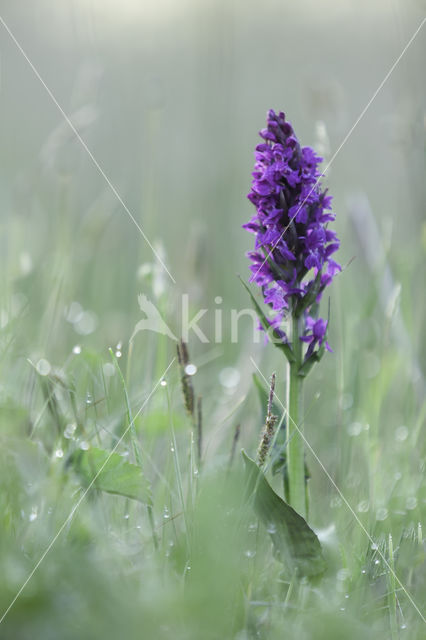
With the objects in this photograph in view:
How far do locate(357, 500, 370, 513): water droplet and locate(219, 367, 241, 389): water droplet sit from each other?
0.86 meters

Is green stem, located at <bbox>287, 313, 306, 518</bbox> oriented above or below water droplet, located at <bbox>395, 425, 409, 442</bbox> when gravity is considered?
above

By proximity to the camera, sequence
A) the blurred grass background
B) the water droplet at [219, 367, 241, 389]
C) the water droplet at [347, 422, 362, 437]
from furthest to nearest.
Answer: the water droplet at [219, 367, 241, 389], the water droplet at [347, 422, 362, 437], the blurred grass background

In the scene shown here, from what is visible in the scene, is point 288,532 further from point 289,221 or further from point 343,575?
point 289,221

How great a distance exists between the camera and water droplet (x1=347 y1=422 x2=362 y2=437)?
5.71ft

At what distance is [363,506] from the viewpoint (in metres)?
1.42

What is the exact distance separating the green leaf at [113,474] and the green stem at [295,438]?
1.07 feet

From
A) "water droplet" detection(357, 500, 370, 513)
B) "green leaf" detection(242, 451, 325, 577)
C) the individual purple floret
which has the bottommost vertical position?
"water droplet" detection(357, 500, 370, 513)

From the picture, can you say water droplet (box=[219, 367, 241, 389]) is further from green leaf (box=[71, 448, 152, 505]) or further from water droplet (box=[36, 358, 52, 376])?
A: green leaf (box=[71, 448, 152, 505])

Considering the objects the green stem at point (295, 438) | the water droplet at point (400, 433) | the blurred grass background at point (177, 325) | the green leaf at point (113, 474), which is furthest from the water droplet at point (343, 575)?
the water droplet at point (400, 433)

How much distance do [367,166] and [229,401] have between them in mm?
3927

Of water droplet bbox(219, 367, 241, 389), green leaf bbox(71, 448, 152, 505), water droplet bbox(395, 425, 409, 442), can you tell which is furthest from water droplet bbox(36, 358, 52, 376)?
water droplet bbox(395, 425, 409, 442)

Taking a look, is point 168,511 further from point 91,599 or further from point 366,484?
point 366,484

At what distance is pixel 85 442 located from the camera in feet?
3.86

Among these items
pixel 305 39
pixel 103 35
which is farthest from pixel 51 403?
pixel 305 39
